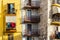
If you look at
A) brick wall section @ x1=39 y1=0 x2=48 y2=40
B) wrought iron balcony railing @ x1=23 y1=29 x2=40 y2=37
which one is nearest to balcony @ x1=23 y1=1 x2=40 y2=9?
brick wall section @ x1=39 y1=0 x2=48 y2=40

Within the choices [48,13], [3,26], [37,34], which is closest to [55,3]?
[48,13]

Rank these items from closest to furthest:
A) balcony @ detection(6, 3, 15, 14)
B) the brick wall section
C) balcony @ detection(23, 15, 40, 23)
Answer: the brick wall section
balcony @ detection(6, 3, 15, 14)
balcony @ detection(23, 15, 40, 23)

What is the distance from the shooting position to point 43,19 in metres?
12.3

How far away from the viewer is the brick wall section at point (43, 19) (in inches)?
477

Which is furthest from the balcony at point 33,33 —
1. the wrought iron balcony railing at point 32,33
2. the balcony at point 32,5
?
the balcony at point 32,5

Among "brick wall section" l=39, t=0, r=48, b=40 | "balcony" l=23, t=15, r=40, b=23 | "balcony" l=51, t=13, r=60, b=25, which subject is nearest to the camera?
"balcony" l=51, t=13, r=60, b=25

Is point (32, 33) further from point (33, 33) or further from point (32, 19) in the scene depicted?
point (32, 19)

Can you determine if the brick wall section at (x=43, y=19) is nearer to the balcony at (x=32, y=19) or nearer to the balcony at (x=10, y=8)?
the balcony at (x=32, y=19)

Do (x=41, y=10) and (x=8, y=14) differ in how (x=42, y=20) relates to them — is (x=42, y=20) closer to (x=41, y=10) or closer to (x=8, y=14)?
(x=41, y=10)

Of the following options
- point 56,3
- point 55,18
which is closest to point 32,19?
point 55,18

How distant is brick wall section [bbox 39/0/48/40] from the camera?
39.8ft

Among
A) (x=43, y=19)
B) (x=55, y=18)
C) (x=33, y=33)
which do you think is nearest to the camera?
(x=55, y=18)

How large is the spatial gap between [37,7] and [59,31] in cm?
148

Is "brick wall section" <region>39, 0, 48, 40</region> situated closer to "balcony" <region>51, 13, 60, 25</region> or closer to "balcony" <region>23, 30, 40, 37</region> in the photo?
"balcony" <region>23, 30, 40, 37</region>
